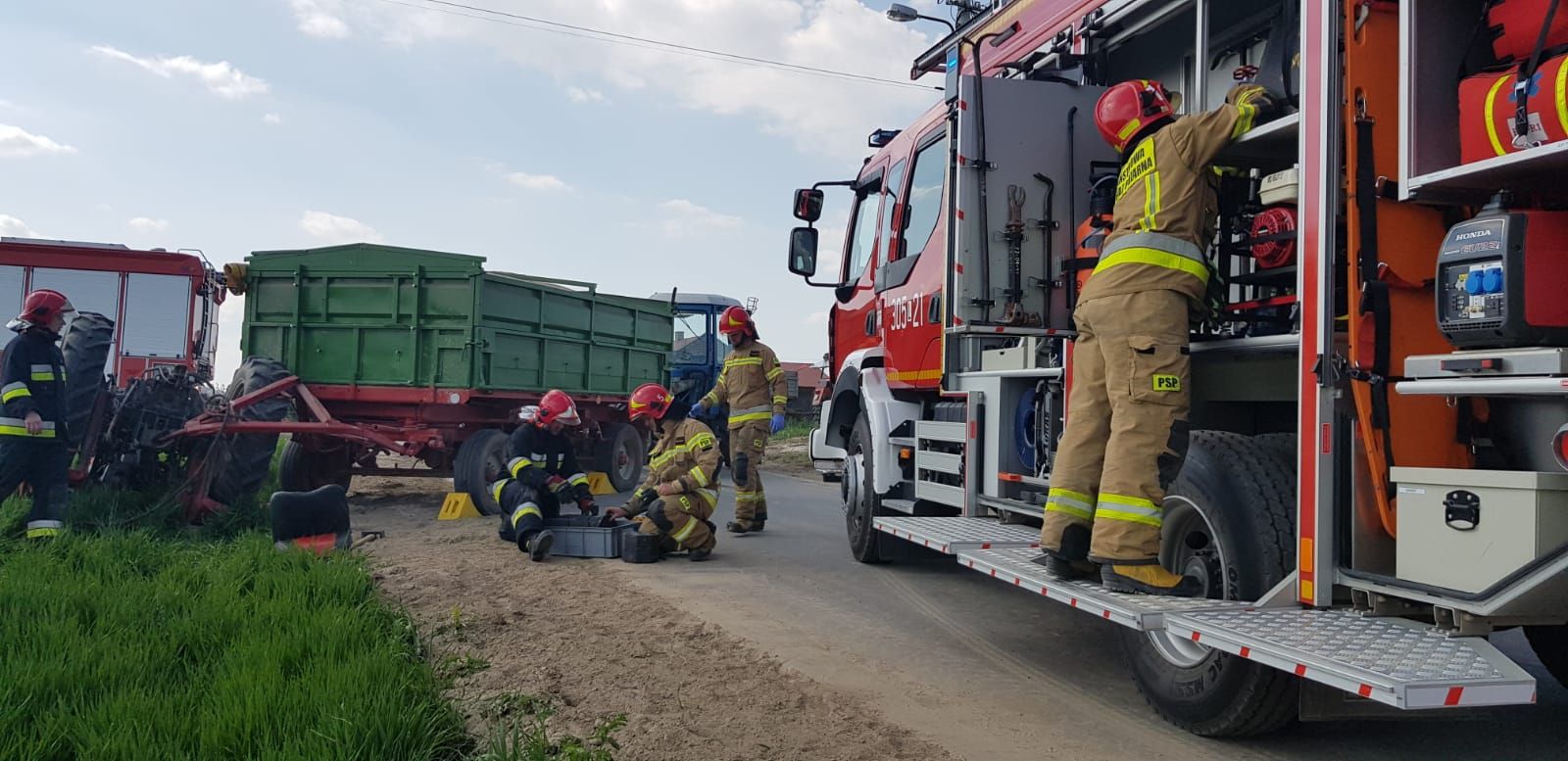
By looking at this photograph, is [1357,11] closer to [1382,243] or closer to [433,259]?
[1382,243]

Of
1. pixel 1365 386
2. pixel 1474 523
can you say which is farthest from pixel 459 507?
pixel 1474 523

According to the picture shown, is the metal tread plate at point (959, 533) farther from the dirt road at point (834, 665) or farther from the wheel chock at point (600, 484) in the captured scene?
the wheel chock at point (600, 484)

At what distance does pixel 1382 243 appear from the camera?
10.4 feet

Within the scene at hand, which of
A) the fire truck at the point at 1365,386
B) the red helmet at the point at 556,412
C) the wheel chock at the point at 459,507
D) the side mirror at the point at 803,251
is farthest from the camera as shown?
the wheel chock at the point at 459,507

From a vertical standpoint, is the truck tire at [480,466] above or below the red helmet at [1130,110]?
below

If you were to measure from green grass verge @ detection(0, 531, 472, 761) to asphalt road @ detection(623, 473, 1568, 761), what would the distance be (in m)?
1.68

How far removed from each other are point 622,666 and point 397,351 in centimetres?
642

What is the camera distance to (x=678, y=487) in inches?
289

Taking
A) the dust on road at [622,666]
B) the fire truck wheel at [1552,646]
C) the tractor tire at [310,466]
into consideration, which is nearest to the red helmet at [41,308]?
the dust on road at [622,666]

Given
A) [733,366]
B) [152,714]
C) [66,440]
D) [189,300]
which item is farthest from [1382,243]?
[189,300]

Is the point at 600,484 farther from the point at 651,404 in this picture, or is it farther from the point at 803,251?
the point at 803,251

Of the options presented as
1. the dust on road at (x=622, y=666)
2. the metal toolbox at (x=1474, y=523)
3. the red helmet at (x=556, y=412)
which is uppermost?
the red helmet at (x=556, y=412)

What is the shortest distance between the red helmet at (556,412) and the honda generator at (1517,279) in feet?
20.3

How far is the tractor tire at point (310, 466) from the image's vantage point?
9820mm
